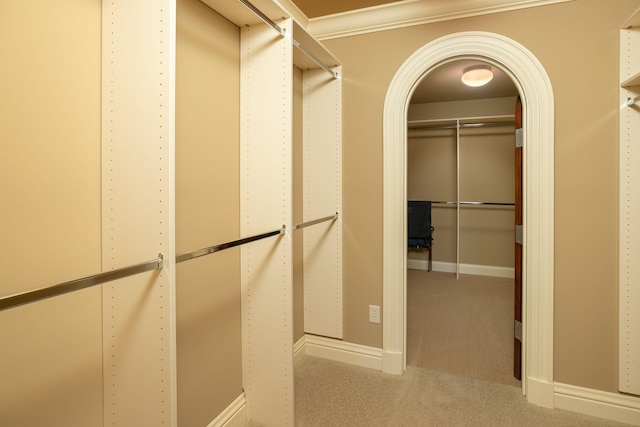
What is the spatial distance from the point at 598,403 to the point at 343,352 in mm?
1473

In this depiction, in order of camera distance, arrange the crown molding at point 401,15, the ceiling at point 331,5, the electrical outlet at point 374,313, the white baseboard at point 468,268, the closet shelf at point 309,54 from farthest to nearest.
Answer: the white baseboard at point 468,268, the electrical outlet at point 374,313, the ceiling at point 331,5, the crown molding at point 401,15, the closet shelf at point 309,54

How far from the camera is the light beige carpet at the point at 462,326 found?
252 centimetres

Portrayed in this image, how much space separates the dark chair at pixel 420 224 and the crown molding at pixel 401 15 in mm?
2944

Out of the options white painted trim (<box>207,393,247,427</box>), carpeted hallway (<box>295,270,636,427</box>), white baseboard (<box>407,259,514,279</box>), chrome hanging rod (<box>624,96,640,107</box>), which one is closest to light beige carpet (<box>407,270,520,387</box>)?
carpeted hallway (<box>295,270,636,427</box>)

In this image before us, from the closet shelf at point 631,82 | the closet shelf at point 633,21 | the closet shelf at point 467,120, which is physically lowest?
the closet shelf at point 631,82

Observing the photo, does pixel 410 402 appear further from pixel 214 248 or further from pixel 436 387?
pixel 214 248

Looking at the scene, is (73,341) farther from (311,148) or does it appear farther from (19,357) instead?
(311,148)

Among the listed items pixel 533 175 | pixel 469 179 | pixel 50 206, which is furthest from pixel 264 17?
pixel 469 179

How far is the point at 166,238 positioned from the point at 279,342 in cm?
94

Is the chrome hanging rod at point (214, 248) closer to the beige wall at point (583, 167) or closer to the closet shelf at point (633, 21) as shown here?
the beige wall at point (583, 167)

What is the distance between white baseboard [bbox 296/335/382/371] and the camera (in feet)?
8.04

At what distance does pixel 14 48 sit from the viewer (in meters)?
0.93

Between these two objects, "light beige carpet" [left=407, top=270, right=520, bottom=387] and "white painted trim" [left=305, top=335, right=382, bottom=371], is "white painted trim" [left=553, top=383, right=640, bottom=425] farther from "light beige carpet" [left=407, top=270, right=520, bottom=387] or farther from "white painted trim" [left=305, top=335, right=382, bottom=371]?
"white painted trim" [left=305, top=335, right=382, bottom=371]

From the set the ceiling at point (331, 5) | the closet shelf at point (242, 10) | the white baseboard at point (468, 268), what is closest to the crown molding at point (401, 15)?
the ceiling at point (331, 5)
